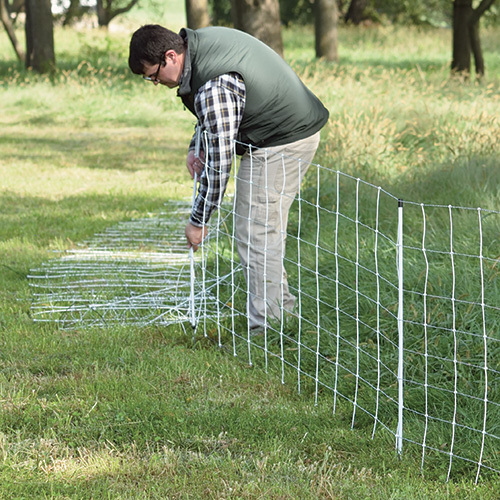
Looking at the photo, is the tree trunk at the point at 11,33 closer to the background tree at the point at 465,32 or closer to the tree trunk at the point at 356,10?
the background tree at the point at 465,32

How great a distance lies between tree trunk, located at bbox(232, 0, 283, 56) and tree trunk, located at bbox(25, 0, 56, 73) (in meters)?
6.58

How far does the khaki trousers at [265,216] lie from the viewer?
3.95 m

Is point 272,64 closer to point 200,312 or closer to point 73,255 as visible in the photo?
point 200,312

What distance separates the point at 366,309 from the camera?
13.2 ft

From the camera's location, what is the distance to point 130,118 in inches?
544

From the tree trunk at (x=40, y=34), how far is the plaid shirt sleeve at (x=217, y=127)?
1453cm

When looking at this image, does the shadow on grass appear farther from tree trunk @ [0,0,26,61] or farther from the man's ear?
tree trunk @ [0,0,26,61]

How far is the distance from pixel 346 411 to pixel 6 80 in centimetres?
1558

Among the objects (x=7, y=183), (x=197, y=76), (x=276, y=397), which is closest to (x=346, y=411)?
(x=276, y=397)

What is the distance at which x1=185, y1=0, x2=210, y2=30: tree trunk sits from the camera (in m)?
16.1

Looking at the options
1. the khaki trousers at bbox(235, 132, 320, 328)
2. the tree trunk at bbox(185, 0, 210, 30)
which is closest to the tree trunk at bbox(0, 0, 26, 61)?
the tree trunk at bbox(185, 0, 210, 30)

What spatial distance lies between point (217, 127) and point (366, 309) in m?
1.32

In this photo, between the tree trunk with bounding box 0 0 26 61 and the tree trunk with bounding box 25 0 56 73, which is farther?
the tree trunk with bounding box 0 0 26 61

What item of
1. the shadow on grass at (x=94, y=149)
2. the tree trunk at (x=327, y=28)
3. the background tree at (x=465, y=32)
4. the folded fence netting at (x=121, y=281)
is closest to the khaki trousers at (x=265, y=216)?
the folded fence netting at (x=121, y=281)
